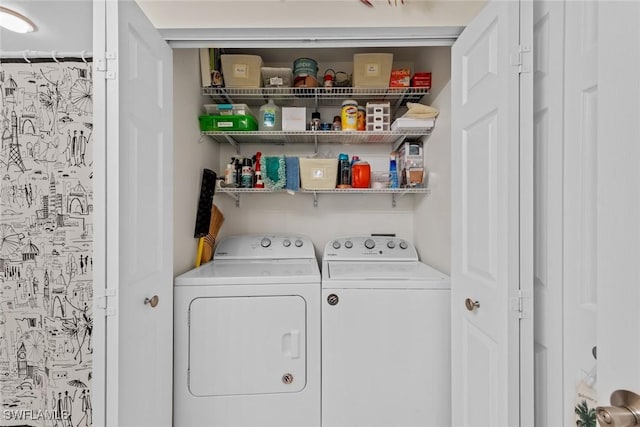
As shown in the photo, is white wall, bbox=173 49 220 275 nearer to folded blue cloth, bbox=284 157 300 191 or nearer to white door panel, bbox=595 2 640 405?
folded blue cloth, bbox=284 157 300 191

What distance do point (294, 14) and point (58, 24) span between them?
3.02ft

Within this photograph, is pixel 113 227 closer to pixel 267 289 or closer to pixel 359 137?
pixel 267 289

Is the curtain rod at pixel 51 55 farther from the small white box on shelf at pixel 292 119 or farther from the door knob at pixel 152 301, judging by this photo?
the small white box on shelf at pixel 292 119

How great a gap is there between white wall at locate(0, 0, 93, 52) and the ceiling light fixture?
1cm

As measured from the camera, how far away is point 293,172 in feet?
7.71

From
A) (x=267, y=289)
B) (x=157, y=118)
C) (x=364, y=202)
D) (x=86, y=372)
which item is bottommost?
(x=86, y=372)

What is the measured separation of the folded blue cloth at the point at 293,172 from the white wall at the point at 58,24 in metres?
1.28

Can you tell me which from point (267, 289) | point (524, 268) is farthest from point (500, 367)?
point (267, 289)

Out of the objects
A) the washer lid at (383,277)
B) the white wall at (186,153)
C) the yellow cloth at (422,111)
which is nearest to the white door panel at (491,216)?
the washer lid at (383,277)

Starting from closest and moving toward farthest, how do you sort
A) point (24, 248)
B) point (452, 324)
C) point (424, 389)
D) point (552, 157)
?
point (552, 157) → point (24, 248) → point (452, 324) → point (424, 389)

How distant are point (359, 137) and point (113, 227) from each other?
1699 mm

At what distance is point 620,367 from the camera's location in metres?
0.56

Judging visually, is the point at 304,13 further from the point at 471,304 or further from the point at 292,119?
the point at 471,304

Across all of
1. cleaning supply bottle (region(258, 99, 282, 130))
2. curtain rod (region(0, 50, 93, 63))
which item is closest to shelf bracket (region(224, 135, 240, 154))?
cleaning supply bottle (region(258, 99, 282, 130))
